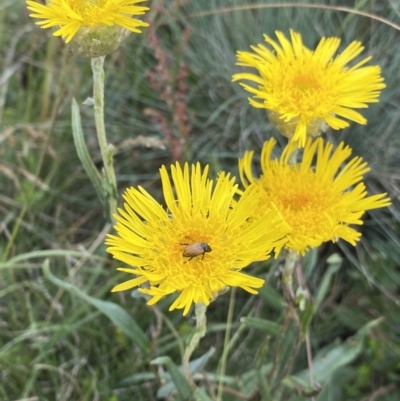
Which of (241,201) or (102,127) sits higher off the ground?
(102,127)

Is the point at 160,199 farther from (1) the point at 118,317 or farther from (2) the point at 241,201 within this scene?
(2) the point at 241,201

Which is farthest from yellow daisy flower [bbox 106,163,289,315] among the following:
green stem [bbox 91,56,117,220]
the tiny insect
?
green stem [bbox 91,56,117,220]

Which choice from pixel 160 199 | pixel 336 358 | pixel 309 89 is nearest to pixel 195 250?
pixel 309 89

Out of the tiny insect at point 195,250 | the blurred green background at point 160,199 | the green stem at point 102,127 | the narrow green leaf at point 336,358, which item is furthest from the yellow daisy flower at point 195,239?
the narrow green leaf at point 336,358

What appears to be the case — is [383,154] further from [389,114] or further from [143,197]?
[143,197]

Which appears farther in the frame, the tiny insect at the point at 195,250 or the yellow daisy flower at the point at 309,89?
the yellow daisy flower at the point at 309,89

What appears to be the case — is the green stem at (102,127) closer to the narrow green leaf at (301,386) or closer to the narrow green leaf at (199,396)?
the narrow green leaf at (199,396)

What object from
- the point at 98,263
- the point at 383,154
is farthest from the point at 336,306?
the point at 98,263
